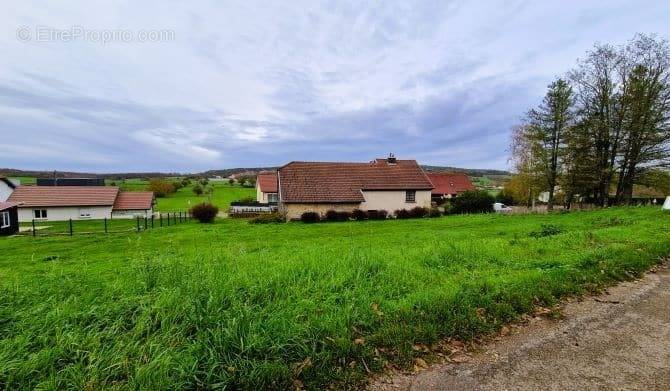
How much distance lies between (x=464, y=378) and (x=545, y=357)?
1.02 m

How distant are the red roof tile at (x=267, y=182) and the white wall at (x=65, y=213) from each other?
22.3 m

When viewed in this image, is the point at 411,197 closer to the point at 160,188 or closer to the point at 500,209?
the point at 500,209

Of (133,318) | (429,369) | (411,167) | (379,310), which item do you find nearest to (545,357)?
(429,369)

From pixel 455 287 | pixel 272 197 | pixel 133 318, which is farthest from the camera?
pixel 272 197

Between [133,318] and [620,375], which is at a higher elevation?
[133,318]

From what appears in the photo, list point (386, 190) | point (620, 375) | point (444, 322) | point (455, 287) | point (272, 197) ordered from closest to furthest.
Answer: point (620, 375) < point (444, 322) < point (455, 287) < point (386, 190) < point (272, 197)

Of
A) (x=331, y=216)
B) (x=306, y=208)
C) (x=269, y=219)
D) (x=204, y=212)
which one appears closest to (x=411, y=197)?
(x=331, y=216)

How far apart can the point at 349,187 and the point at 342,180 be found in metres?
1.25

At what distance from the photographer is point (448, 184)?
56.0 metres

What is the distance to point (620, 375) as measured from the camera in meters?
3.04

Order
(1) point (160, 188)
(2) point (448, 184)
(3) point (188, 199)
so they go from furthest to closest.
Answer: (1) point (160, 188) → (3) point (188, 199) → (2) point (448, 184)

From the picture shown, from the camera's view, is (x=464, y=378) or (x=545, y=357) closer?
(x=464, y=378)

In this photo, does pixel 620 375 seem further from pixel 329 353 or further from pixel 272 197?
pixel 272 197

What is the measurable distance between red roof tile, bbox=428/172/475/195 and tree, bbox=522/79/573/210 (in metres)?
24.8
